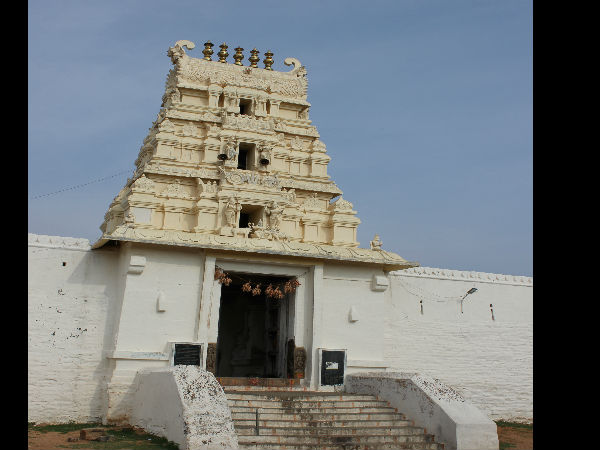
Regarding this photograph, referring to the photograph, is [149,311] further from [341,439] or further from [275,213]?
[341,439]

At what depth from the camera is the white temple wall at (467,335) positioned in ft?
55.8

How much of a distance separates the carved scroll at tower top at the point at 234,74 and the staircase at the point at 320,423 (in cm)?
1070

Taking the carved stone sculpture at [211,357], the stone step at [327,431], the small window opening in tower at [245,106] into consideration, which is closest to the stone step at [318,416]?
the stone step at [327,431]

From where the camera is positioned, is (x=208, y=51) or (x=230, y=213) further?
(x=208, y=51)

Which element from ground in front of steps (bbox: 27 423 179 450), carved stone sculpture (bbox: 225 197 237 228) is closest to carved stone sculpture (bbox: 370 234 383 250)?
carved stone sculpture (bbox: 225 197 237 228)

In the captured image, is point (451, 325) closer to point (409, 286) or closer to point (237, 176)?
point (409, 286)

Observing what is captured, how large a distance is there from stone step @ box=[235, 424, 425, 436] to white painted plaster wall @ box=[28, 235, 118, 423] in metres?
5.00

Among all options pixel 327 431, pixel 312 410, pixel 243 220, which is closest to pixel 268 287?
Result: pixel 243 220

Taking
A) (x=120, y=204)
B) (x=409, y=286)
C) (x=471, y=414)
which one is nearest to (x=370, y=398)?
(x=471, y=414)

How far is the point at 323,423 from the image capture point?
1159 centimetres

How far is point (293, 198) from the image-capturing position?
17672 mm

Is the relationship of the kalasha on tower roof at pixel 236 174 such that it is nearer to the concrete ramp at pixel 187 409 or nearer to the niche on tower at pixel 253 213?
the niche on tower at pixel 253 213

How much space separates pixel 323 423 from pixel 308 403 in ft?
3.07
